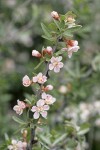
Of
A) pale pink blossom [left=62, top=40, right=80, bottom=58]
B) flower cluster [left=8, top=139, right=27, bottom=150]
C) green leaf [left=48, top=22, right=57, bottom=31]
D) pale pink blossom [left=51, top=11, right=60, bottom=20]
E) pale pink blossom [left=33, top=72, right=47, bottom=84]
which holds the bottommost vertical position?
flower cluster [left=8, top=139, right=27, bottom=150]

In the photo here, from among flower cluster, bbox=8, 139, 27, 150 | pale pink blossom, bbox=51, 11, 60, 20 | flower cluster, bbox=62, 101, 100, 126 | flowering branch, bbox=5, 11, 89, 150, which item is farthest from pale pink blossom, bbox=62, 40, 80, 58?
flower cluster, bbox=62, 101, 100, 126

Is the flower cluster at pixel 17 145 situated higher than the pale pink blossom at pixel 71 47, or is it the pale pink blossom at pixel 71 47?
the pale pink blossom at pixel 71 47

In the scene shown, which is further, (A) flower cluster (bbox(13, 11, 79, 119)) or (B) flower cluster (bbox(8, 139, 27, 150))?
(B) flower cluster (bbox(8, 139, 27, 150))

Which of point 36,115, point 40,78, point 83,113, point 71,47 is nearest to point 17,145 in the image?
point 36,115

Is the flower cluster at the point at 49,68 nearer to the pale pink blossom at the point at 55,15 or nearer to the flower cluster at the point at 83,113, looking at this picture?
the pale pink blossom at the point at 55,15

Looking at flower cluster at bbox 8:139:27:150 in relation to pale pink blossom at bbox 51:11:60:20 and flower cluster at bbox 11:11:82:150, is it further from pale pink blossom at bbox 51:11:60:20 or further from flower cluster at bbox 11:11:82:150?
pale pink blossom at bbox 51:11:60:20

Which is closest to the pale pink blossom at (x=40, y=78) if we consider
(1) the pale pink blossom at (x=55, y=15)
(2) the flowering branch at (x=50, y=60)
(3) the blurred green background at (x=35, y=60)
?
(2) the flowering branch at (x=50, y=60)

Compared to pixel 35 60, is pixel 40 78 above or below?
below

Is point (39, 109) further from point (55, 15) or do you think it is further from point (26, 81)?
point (55, 15)

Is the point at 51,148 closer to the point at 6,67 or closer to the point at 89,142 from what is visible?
the point at 89,142
